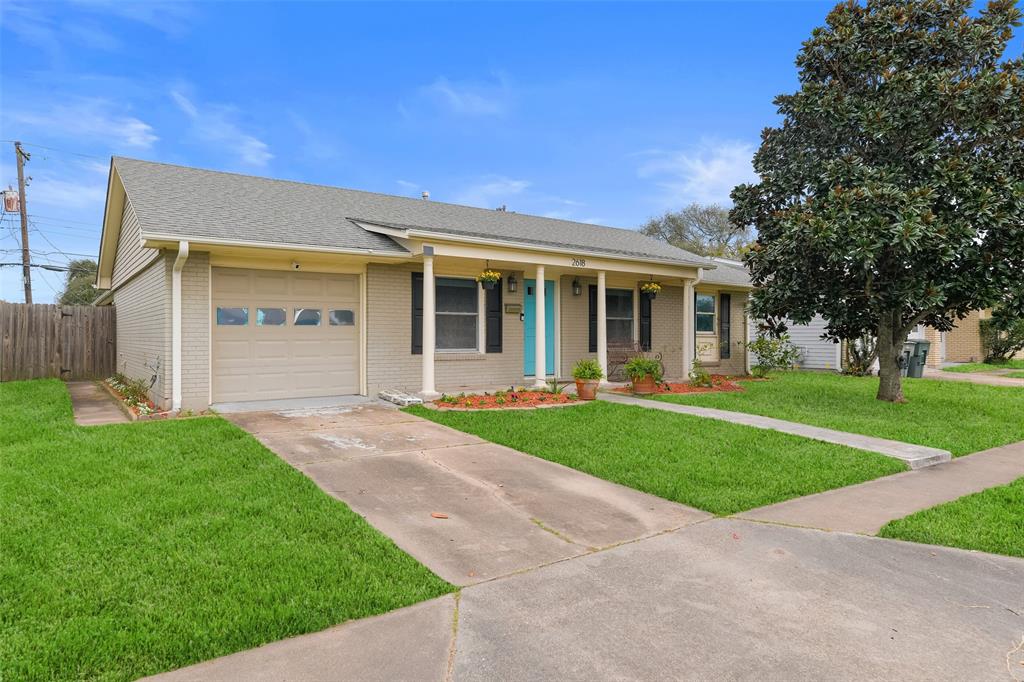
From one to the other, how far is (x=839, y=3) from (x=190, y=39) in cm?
1277

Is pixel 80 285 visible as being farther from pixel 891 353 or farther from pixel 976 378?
pixel 976 378

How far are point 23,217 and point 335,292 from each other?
768 inches

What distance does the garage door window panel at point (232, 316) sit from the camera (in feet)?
28.9

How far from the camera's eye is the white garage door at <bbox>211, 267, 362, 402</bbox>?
8.84m

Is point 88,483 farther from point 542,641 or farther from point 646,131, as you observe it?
point 646,131

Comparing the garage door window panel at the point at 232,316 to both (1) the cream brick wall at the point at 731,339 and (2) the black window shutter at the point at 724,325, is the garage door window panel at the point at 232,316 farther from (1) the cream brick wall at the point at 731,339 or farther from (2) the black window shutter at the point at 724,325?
(2) the black window shutter at the point at 724,325

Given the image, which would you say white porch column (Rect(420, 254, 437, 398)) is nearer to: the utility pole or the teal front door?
the teal front door

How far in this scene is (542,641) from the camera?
100 inches

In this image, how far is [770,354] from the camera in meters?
16.6

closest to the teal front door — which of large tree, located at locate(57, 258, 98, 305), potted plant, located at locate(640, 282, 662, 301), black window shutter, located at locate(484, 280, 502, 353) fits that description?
black window shutter, located at locate(484, 280, 502, 353)

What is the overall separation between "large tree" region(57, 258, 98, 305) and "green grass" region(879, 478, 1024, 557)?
42.1 m

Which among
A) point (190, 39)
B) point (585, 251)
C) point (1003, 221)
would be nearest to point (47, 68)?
point (190, 39)

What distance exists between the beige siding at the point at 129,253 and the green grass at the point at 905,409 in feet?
31.0

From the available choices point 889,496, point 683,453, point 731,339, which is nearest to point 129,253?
point 683,453
